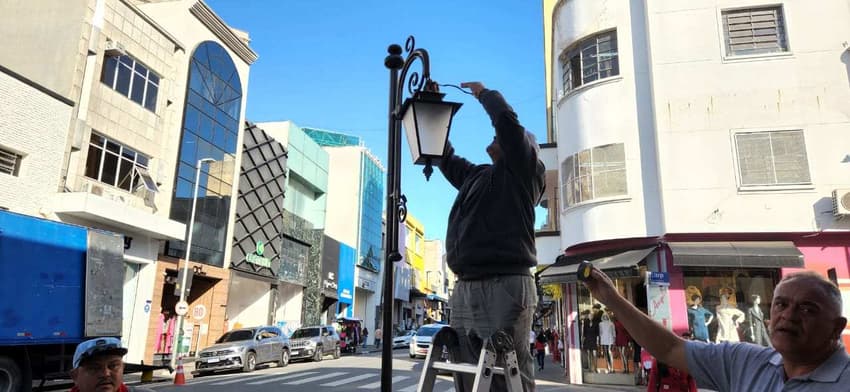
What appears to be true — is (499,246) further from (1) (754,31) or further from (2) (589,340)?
(1) (754,31)

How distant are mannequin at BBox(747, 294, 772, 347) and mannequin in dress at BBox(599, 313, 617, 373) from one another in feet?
10.2

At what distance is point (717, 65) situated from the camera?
46.3ft

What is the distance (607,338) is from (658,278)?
274cm

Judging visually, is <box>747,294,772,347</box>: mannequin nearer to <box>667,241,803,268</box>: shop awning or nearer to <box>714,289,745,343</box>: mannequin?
<box>714,289,745,343</box>: mannequin

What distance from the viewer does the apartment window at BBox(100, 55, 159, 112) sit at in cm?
Result: 1845

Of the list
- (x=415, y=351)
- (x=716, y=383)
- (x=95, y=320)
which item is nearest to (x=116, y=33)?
(x=95, y=320)

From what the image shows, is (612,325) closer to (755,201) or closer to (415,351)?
(755,201)

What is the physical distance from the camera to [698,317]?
1336cm

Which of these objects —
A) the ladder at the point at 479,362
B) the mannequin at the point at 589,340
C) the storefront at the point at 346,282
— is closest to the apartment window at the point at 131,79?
the mannequin at the point at 589,340

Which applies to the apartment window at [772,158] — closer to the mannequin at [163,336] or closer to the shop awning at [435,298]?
the mannequin at [163,336]

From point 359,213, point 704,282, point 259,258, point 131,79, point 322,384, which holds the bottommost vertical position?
point 322,384

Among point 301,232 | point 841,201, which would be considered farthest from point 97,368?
point 301,232

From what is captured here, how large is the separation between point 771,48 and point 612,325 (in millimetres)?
7924

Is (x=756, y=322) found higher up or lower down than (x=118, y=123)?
lower down
